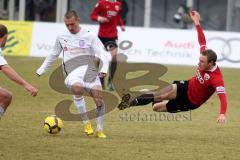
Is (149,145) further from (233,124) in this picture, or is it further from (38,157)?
(233,124)

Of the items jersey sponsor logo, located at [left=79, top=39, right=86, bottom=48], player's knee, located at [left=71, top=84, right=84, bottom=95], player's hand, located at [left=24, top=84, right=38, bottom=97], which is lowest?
player's knee, located at [left=71, top=84, right=84, bottom=95]

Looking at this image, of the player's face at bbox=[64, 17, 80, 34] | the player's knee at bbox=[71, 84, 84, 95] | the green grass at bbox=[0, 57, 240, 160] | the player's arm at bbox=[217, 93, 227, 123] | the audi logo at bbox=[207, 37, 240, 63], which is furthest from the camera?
the audi logo at bbox=[207, 37, 240, 63]

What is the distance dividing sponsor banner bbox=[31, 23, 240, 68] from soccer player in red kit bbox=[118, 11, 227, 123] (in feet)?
47.5

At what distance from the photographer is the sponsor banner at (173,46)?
27.9 m

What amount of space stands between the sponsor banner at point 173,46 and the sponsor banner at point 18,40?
1.82 meters

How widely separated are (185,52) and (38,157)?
18662mm

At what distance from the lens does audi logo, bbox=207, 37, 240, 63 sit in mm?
27828

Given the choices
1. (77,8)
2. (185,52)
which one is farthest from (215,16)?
(185,52)

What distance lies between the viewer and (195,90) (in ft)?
41.7

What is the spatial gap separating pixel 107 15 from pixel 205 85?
815 cm

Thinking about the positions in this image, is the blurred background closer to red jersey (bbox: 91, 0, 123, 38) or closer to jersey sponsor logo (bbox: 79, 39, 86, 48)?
red jersey (bbox: 91, 0, 123, 38)

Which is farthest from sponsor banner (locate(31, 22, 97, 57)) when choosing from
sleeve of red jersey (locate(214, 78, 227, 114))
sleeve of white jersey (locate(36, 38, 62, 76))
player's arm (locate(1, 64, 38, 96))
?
player's arm (locate(1, 64, 38, 96))

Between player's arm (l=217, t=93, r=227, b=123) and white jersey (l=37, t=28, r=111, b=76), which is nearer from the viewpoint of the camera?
player's arm (l=217, t=93, r=227, b=123)

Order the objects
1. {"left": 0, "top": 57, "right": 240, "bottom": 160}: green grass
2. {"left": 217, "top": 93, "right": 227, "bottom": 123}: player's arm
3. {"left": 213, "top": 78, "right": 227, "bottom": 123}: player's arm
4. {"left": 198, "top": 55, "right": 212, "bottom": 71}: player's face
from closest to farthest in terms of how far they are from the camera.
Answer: {"left": 0, "top": 57, "right": 240, "bottom": 160}: green grass < {"left": 217, "top": 93, "right": 227, "bottom": 123}: player's arm < {"left": 213, "top": 78, "right": 227, "bottom": 123}: player's arm < {"left": 198, "top": 55, "right": 212, "bottom": 71}: player's face
